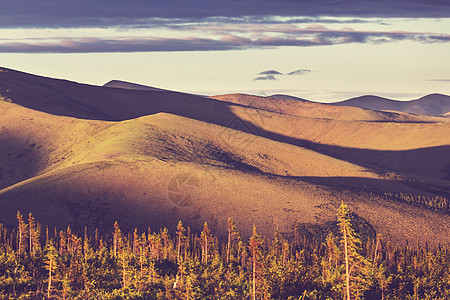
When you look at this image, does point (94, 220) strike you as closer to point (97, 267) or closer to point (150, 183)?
point (150, 183)

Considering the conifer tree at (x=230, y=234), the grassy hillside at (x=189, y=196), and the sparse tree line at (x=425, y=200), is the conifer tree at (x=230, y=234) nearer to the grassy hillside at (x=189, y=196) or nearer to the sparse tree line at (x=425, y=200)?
the grassy hillside at (x=189, y=196)

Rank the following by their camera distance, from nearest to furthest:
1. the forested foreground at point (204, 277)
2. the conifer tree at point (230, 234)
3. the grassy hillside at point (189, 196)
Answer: the forested foreground at point (204, 277), the conifer tree at point (230, 234), the grassy hillside at point (189, 196)

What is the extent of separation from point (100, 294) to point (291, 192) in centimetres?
8698

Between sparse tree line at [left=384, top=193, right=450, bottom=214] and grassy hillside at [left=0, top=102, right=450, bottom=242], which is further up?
grassy hillside at [left=0, top=102, right=450, bottom=242]

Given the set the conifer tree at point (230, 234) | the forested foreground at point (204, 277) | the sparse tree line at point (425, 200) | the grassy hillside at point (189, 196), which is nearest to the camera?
the forested foreground at point (204, 277)

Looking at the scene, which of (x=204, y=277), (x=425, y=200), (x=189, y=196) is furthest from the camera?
(x=425, y=200)

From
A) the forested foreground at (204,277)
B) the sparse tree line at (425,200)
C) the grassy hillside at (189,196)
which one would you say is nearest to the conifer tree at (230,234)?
the forested foreground at (204,277)

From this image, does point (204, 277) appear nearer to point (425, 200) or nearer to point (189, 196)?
point (189, 196)

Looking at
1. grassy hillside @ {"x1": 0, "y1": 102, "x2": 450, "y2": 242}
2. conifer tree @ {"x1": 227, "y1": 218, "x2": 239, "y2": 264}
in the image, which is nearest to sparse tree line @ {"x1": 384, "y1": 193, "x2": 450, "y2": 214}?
grassy hillside @ {"x1": 0, "y1": 102, "x2": 450, "y2": 242}

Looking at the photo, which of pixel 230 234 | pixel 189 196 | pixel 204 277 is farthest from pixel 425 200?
pixel 204 277

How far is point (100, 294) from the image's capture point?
72.1 meters

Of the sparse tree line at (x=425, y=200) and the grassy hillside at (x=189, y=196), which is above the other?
the grassy hillside at (x=189, y=196)

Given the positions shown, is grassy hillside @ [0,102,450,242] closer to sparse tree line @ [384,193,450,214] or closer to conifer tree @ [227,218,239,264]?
sparse tree line @ [384,193,450,214]

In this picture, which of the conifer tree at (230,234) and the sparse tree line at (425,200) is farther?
the sparse tree line at (425,200)
